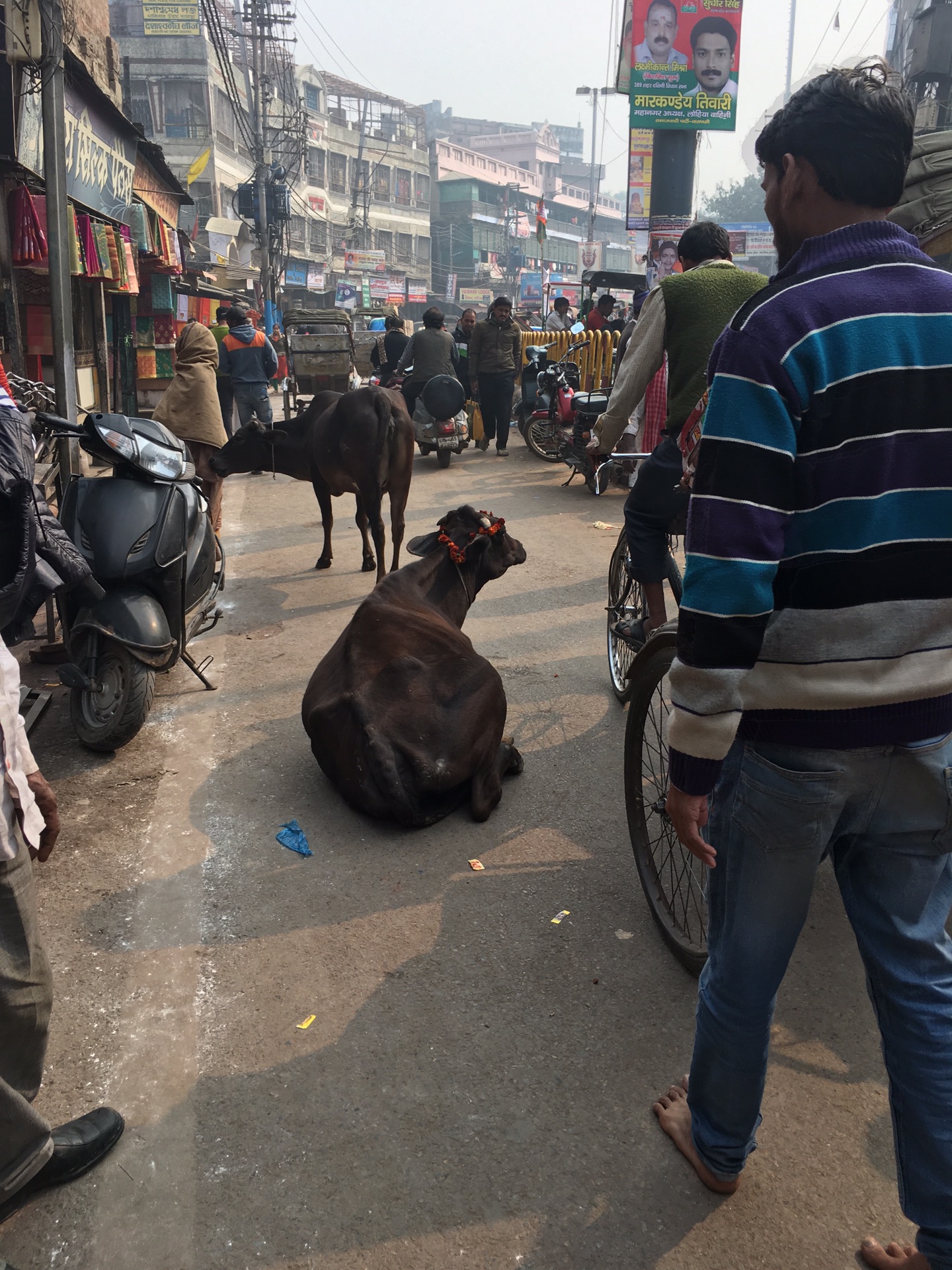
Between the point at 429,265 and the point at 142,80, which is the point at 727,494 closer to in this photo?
the point at 142,80

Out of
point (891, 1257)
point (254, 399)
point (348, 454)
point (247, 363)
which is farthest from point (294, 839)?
point (247, 363)

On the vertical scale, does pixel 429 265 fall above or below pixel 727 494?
above

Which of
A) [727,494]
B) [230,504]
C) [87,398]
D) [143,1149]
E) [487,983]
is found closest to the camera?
[727,494]

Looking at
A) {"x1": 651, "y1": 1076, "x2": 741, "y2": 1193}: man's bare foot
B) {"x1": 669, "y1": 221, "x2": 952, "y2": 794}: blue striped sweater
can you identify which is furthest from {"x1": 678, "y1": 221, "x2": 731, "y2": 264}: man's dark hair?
{"x1": 651, "y1": 1076, "x2": 741, "y2": 1193}: man's bare foot

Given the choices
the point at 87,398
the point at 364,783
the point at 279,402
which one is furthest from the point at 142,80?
the point at 364,783

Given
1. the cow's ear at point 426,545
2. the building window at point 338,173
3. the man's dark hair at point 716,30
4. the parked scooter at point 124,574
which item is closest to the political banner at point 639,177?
the man's dark hair at point 716,30

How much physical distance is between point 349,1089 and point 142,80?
5178 cm

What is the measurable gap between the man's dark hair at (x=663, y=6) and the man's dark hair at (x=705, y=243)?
49.5 feet

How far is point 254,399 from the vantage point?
11.9 meters

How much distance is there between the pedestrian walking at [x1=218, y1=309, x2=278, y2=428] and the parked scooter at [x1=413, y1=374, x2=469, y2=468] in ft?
6.46

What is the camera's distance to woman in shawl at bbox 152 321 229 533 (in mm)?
8500

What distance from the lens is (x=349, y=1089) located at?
2527mm

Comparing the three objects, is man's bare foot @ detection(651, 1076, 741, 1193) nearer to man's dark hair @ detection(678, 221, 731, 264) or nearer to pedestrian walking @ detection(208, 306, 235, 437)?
man's dark hair @ detection(678, 221, 731, 264)

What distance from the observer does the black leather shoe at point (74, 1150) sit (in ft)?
7.16
